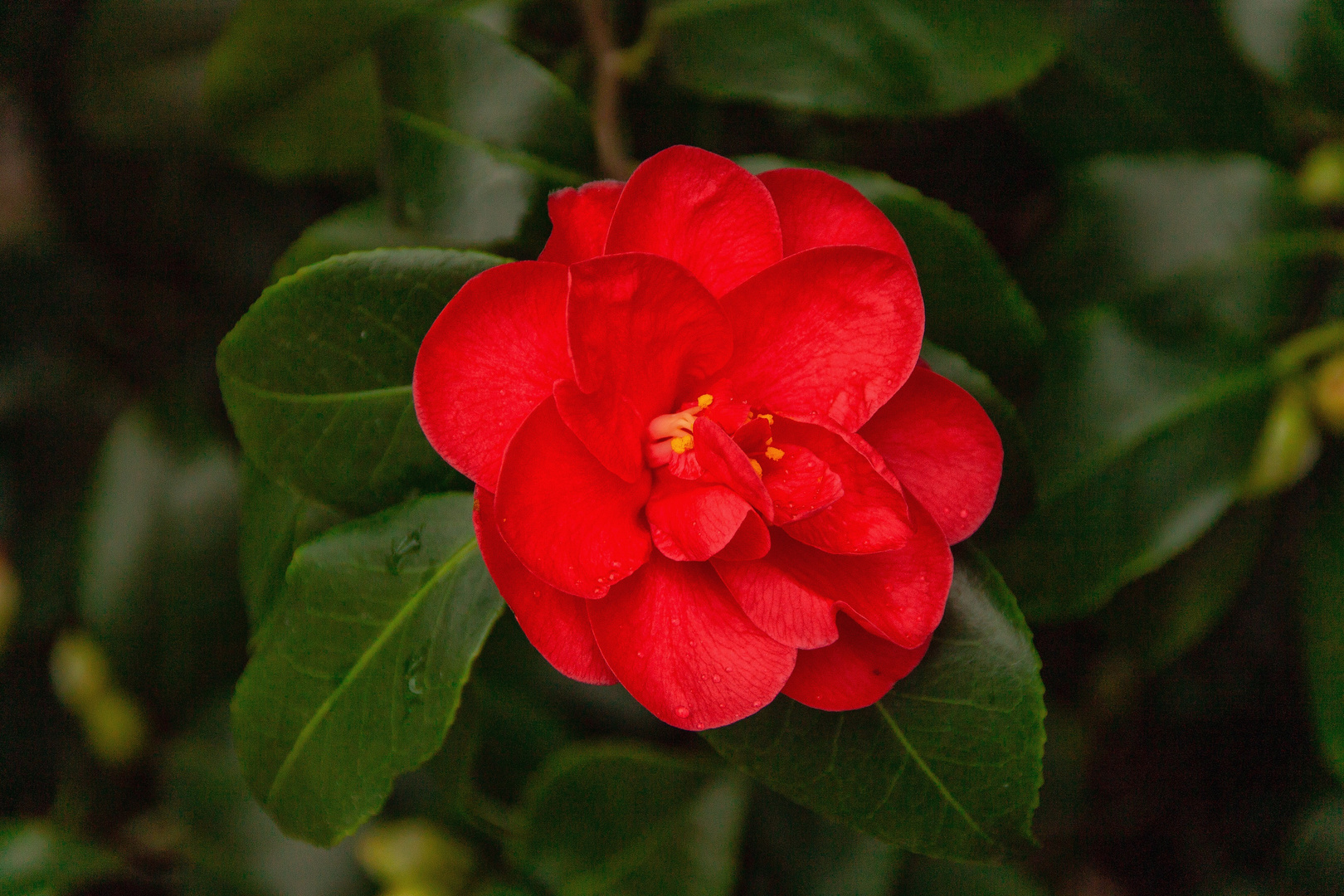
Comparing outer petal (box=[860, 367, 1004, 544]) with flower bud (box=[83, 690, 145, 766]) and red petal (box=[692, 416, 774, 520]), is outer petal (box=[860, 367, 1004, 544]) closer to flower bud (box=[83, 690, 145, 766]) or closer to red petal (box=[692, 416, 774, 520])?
red petal (box=[692, 416, 774, 520])

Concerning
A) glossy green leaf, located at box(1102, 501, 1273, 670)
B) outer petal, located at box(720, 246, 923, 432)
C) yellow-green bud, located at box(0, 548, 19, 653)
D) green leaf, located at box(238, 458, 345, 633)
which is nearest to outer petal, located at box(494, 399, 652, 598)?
outer petal, located at box(720, 246, 923, 432)

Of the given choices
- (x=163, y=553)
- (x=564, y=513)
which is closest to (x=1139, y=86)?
(x=564, y=513)

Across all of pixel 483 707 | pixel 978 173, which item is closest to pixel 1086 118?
pixel 978 173

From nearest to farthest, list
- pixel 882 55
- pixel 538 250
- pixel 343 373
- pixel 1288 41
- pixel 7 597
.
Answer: pixel 343 373
pixel 538 250
pixel 882 55
pixel 1288 41
pixel 7 597

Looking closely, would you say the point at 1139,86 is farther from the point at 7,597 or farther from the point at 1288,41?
the point at 7,597

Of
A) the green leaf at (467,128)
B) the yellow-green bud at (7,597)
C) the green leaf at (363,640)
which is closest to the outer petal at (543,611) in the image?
the green leaf at (363,640)

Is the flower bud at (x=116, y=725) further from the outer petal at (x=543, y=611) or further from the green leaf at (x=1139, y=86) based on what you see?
the green leaf at (x=1139, y=86)
